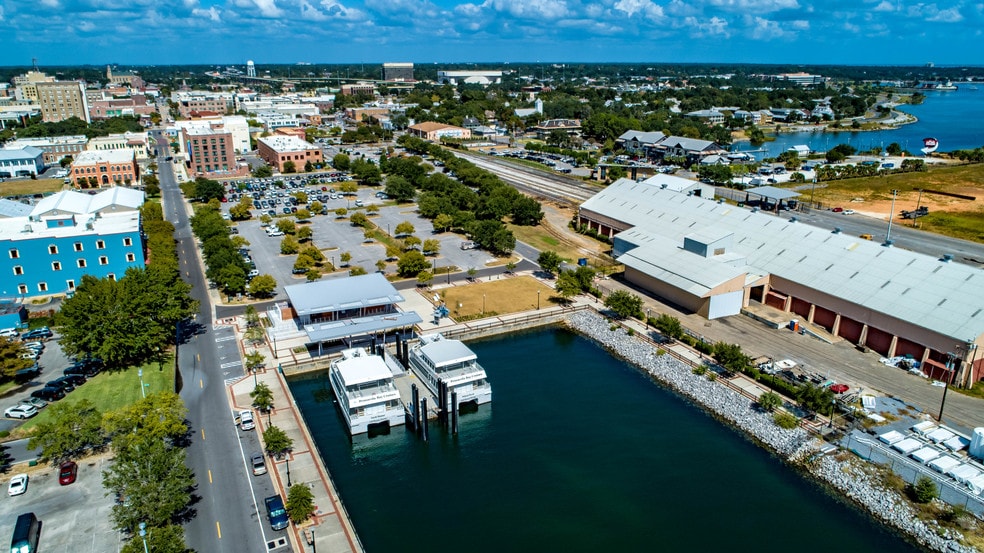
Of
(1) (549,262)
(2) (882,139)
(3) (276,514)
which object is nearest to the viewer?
(3) (276,514)

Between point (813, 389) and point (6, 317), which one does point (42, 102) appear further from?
point (813, 389)

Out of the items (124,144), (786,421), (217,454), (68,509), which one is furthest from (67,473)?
(124,144)

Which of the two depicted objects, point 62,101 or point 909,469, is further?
point 62,101

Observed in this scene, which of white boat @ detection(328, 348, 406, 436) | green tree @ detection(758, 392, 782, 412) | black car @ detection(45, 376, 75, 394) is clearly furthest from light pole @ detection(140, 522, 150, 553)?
green tree @ detection(758, 392, 782, 412)

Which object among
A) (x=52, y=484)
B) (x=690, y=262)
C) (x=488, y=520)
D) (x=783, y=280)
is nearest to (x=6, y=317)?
(x=52, y=484)

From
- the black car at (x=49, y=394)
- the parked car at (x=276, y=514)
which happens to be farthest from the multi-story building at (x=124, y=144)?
the parked car at (x=276, y=514)

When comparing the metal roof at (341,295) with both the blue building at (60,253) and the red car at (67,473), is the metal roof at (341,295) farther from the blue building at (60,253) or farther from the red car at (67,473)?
the blue building at (60,253)

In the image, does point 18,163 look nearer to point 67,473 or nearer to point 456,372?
point 67,473
